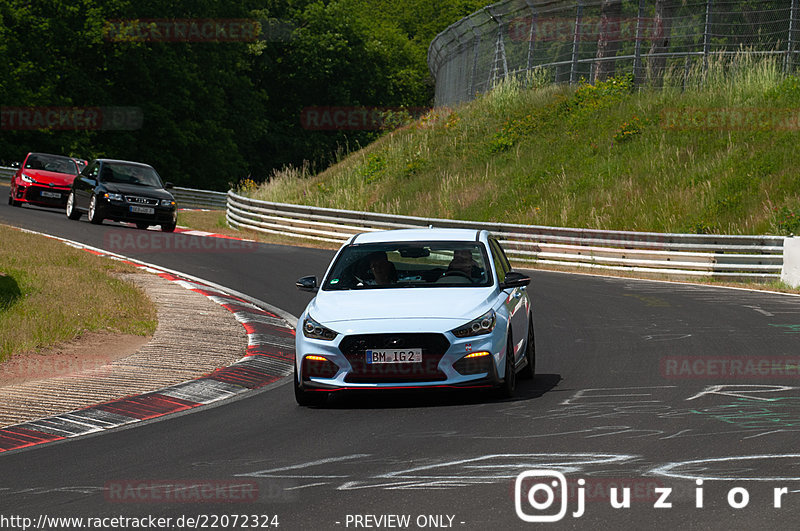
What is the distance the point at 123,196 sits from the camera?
29719 millimetres

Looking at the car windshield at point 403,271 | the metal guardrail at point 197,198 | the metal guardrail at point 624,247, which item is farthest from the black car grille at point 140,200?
the metal guardrail at point 197,198

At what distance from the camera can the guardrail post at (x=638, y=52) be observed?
35.3 meters

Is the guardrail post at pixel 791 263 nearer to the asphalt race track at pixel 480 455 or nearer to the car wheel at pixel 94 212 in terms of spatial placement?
the asphalt race track at pixel 480 455

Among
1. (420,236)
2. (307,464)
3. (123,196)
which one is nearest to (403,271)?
(420,236)

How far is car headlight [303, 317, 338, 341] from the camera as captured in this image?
10281 mm

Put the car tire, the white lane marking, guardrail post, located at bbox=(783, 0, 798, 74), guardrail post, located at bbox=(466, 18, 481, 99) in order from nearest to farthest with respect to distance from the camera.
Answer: the white lane marking, the car tire, guardrail post, located at bbox=(783, 0, 798, 74), guardrail post, located at bbox=(466, 18, 481, 99)

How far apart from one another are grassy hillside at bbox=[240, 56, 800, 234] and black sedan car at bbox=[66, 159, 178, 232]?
7971mm

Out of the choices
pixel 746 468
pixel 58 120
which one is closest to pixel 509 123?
pixel 58 120

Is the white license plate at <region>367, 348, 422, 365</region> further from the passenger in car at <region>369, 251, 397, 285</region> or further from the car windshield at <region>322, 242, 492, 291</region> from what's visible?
the passenger in car at <region>369, 251, 397, 285</region>

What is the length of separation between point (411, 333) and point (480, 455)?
7.19 ft

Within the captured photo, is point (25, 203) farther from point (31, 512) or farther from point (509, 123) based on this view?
point (31, 512)

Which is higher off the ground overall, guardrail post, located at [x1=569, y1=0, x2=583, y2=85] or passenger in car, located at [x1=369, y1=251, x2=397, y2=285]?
guardrail post, located at [x1=569, y1=0, x2=583, y2=85]

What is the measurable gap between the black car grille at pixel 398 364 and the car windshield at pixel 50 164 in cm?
2659

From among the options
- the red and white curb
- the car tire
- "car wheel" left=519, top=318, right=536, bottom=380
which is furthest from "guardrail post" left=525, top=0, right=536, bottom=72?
"car wheel" left=519, top=318, right=536, bottom=380
